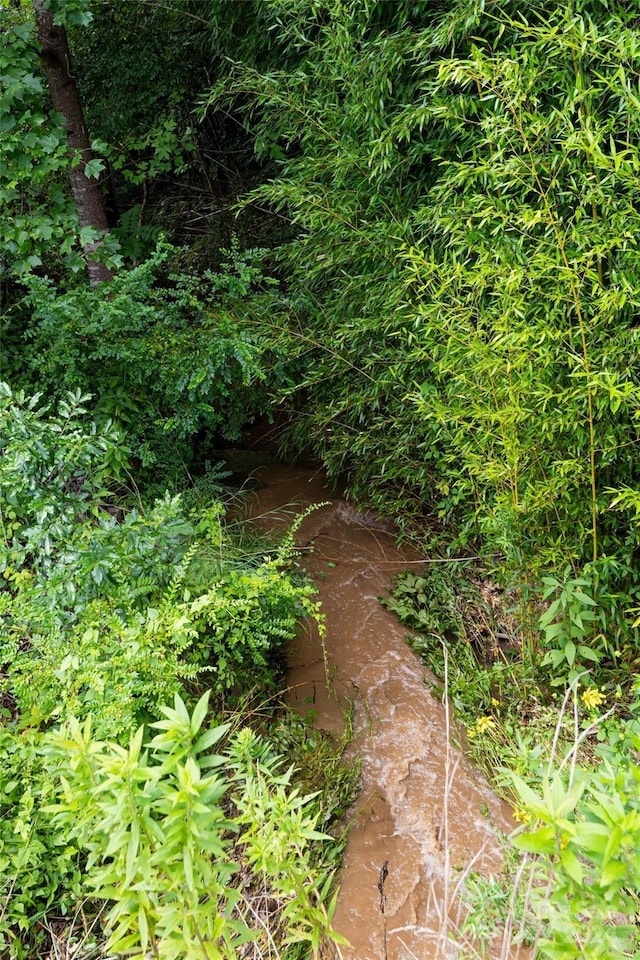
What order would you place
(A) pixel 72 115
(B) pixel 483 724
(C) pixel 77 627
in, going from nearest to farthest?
(C) pixel 77 627, (B) pixel 483 724, (A) pixel 72 115

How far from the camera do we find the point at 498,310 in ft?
7.05

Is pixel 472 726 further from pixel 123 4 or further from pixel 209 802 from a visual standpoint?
pixel 123 4

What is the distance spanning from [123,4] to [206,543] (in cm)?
366

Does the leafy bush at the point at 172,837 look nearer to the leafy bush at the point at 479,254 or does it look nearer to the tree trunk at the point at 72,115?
the leafy bush at the point at 479,254

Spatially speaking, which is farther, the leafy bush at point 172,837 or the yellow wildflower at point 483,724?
the yellow wildflower at point 483,724

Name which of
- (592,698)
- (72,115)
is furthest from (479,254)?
(72,115)

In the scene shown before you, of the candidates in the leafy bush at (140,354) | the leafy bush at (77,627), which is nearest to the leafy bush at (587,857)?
the leafy bush at (77,627)

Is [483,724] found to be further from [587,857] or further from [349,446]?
[349,446]

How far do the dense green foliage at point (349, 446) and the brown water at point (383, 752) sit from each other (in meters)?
0.14

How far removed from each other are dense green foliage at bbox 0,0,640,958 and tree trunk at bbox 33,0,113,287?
145mm

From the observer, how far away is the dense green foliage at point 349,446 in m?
1.29

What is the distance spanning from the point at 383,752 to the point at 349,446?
1.47 m

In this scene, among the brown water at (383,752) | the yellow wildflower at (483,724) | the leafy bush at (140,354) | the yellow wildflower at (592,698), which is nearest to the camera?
the brown water at (383,752)

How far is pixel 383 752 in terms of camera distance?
240 centimetres
